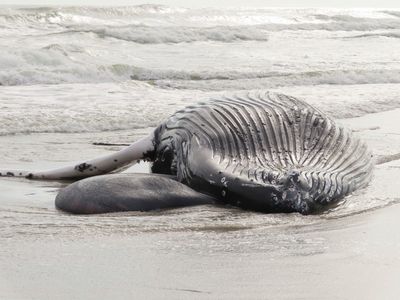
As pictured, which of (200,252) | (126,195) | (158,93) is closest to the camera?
(200,252)

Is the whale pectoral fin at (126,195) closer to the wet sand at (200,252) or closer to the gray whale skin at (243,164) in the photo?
the gray whale skin at (243,164)

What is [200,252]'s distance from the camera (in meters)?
5.32

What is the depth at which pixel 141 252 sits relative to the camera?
5242mm

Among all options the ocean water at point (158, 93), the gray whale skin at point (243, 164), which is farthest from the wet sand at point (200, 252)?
the gray whale skin at point (243, 164)

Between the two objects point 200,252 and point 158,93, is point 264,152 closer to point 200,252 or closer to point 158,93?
point 200,252

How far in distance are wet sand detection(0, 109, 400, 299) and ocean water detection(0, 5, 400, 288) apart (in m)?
0.03

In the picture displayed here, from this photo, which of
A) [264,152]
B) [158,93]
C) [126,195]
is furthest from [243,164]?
[158,93]

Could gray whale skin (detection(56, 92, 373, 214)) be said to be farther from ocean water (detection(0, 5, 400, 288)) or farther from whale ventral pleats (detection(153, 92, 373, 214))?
ocean water (detection(0, 5, 400, 288))

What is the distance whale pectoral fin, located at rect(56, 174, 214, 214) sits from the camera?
648 centimetres

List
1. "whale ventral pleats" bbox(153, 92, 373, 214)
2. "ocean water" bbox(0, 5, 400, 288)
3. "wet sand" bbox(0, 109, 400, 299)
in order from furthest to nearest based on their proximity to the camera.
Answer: "whale ventral pleats" bbox(153, 92, 373, 214) → "ocean water" bbox(0, 5, 400, 288) → "wet sand" bbox(0, 109, 400, 299)

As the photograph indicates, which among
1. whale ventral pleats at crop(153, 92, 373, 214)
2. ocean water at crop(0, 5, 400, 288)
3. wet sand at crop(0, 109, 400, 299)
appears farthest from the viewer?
whale ventral pleats at crop(153, 92, 373, 214)

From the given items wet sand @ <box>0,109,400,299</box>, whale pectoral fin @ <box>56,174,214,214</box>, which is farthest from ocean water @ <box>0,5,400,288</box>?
whale pectoral fin @ <box>56,174,214,214</box>

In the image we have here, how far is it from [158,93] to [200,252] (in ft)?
28.6

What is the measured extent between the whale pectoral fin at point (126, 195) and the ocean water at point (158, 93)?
136 mm
